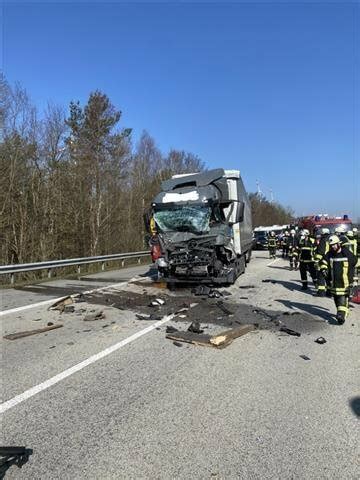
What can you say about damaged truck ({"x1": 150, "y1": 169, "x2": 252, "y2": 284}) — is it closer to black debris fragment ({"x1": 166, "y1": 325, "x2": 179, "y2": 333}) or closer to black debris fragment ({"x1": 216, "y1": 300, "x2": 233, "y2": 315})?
black debris fragment ({"x1": 216, "y1": 300, "x2": 233, "y2": 315})

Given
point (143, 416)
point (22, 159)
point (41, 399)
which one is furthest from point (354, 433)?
point (22, 159)

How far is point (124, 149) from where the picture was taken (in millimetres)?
34125

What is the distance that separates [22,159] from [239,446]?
807 inches

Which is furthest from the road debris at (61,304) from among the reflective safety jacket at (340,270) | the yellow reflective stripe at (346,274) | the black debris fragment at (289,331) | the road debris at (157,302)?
the yellow reflective stripe at (346,274)

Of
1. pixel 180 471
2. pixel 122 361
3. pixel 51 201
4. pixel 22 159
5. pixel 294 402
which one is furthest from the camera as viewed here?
pixel 51 201

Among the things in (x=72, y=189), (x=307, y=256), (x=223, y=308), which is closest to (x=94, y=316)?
(x=223, y=308)

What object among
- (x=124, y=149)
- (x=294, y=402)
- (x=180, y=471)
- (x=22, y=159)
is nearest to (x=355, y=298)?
(x=294, y=402)

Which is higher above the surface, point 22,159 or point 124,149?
point 124,149

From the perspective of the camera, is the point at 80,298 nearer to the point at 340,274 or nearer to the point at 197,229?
the point at 197,229

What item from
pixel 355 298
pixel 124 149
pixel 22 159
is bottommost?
pixel 355 298

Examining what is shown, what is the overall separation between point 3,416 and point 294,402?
2776mm

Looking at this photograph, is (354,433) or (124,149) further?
(124,149)

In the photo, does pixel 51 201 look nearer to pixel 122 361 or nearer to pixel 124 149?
pixel 124 149

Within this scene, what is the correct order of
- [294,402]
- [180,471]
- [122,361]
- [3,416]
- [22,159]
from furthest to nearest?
[22,159], [122,361], [294,402], [3,416], [180,471]
